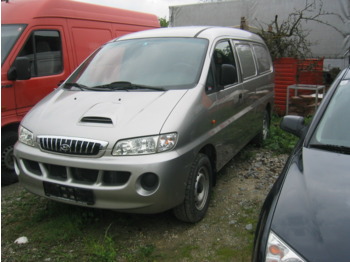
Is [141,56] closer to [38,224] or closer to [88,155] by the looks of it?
[88,155]

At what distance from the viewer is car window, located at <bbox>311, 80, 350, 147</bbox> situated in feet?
8.20

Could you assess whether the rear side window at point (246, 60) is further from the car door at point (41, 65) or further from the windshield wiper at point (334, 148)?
the car door at point (41, 65)

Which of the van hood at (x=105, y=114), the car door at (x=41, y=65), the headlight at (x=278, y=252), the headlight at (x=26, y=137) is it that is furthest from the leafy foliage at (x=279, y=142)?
the headlight at (x=278, y=252)

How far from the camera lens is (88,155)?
9.54ft

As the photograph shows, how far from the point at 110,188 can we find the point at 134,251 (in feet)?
2.00

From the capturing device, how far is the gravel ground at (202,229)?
9.71 ft

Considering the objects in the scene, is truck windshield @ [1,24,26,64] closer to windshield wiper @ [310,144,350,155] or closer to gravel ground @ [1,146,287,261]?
gravel ground @ [1,146,287,261]

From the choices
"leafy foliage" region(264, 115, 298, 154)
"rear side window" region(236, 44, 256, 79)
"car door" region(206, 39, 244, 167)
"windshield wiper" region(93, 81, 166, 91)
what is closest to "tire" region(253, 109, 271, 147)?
"leafy foliage" region(264, 115, 298, 154)

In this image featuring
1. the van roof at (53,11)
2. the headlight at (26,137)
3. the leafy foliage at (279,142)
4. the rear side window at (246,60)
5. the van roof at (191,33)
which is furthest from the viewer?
the leafy foliage at (279,142)

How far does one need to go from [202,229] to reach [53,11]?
400 centimetres

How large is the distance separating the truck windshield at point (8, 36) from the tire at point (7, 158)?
0.99 meters

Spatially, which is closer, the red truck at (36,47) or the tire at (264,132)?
the red truck at (36,47)

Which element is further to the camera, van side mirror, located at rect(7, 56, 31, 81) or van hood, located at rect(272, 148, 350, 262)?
van side mirror, located at rect(7, 56, 31, 81)

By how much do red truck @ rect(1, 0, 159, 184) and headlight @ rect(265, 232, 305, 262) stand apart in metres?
3.90
